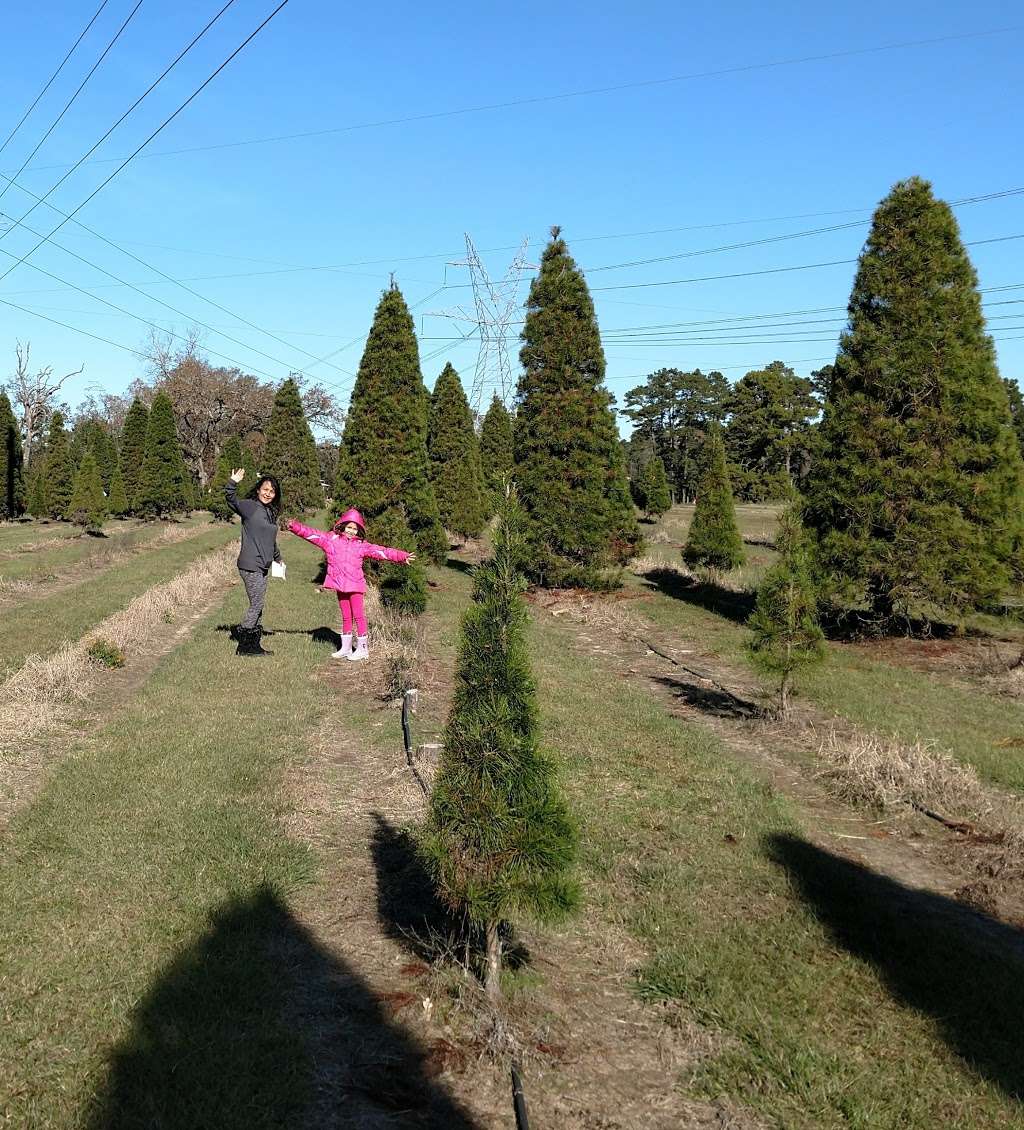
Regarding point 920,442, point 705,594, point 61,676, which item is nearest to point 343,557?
point 61,676

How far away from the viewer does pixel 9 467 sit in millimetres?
49062

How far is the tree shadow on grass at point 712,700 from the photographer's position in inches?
430

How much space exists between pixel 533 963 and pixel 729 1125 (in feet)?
4.59

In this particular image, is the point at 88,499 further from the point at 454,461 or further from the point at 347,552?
the point at 347,552

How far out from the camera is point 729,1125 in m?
3.41

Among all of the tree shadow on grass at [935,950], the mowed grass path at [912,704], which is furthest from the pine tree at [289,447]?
the tree shadow on grass at [935,950]

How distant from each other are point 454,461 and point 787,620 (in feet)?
89.7

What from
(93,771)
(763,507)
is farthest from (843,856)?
(763,507)

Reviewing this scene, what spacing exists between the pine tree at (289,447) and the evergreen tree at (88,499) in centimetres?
735

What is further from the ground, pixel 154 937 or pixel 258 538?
pixel 258 538

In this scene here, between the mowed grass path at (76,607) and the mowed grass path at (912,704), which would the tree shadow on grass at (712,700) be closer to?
the mowed grass path at (912,704)

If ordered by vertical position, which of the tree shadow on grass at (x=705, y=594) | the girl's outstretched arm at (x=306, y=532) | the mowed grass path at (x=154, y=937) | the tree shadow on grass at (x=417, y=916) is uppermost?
the girl's outstretched arm at (x=306, y=532)

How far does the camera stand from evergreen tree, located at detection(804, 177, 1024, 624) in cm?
1524

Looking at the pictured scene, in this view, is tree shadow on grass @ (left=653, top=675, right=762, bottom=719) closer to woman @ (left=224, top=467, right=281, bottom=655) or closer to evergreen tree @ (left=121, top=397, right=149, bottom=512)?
woman @ (left=224, top=467, right=281, bottom=655)
